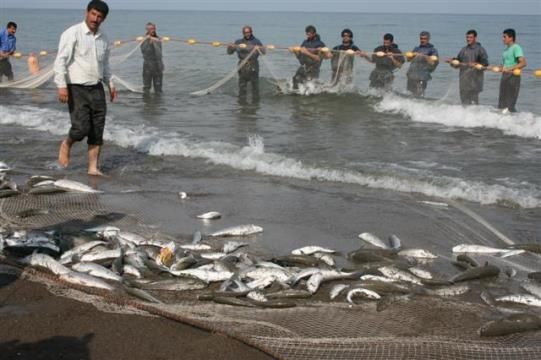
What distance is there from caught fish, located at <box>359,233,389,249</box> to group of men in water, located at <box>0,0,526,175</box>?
13.0ft

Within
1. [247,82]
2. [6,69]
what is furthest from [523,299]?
[6,69]

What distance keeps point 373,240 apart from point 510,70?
367 inches

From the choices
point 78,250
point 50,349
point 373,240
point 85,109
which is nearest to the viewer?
point 50,349

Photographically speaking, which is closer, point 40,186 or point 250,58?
point 40,186

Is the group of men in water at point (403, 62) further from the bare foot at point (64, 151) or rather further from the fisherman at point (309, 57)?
the bare foot at point (64, 151)

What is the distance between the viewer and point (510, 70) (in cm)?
1499

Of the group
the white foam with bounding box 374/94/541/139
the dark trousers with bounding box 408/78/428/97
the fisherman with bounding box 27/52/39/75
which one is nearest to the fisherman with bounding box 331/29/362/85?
the white foam with bounding box 374/94/541/139

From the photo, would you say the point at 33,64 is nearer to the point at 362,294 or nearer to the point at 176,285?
the point at 176,285

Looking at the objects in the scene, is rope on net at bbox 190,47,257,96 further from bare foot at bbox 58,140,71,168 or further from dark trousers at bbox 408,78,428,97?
bare foot at bbox 58,140,71,168

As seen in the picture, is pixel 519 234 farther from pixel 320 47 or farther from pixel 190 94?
pixel 190 94

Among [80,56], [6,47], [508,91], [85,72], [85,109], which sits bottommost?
[508,91]

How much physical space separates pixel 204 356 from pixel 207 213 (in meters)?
3.73

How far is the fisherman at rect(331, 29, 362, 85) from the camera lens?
18203mm

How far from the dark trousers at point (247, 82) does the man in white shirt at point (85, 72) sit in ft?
34.2
